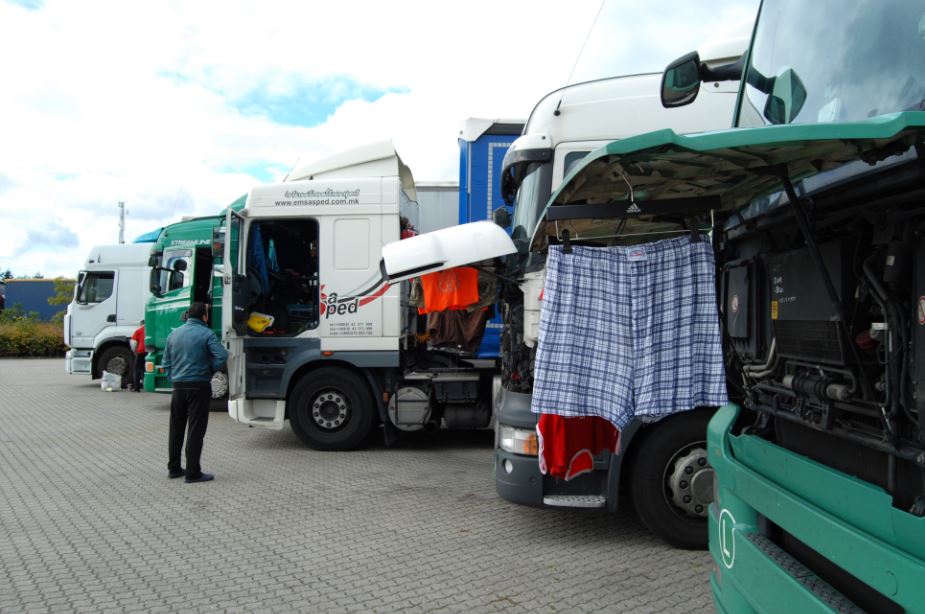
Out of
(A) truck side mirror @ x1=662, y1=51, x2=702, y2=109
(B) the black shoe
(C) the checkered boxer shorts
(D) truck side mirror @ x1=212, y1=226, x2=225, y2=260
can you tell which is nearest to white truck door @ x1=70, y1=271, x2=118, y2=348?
(D) truck side mirror @ x1=212, y1=226, x2=225, y2=260

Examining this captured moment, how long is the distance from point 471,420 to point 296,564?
393 cm

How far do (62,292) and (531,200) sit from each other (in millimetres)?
33805

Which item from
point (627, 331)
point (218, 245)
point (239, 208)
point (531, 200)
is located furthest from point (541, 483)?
point (239, 208)

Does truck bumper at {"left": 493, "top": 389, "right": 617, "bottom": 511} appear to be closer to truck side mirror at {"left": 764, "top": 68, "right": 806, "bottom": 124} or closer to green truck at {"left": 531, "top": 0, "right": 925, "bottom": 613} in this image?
green truck at {"left": 531, "top": 0, "right": 925, "bottom": 613}

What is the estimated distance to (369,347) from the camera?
8.56 meters

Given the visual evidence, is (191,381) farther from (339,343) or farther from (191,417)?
(339,343)

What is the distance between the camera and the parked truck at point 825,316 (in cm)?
208

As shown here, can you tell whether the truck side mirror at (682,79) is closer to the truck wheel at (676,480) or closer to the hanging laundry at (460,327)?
the truck wheel at (676,480)

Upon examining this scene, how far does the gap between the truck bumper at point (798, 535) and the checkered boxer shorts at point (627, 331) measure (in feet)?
1.86

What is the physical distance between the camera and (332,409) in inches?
346

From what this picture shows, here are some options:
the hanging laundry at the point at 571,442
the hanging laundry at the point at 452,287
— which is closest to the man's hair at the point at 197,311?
the hanging laundry at the point at 452,287

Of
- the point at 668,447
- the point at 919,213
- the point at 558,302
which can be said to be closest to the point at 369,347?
the point at 668,447

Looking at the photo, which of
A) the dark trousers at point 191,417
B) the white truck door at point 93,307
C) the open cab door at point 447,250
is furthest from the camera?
the white truck door at point 93,307

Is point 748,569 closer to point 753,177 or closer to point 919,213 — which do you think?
point 919,213
